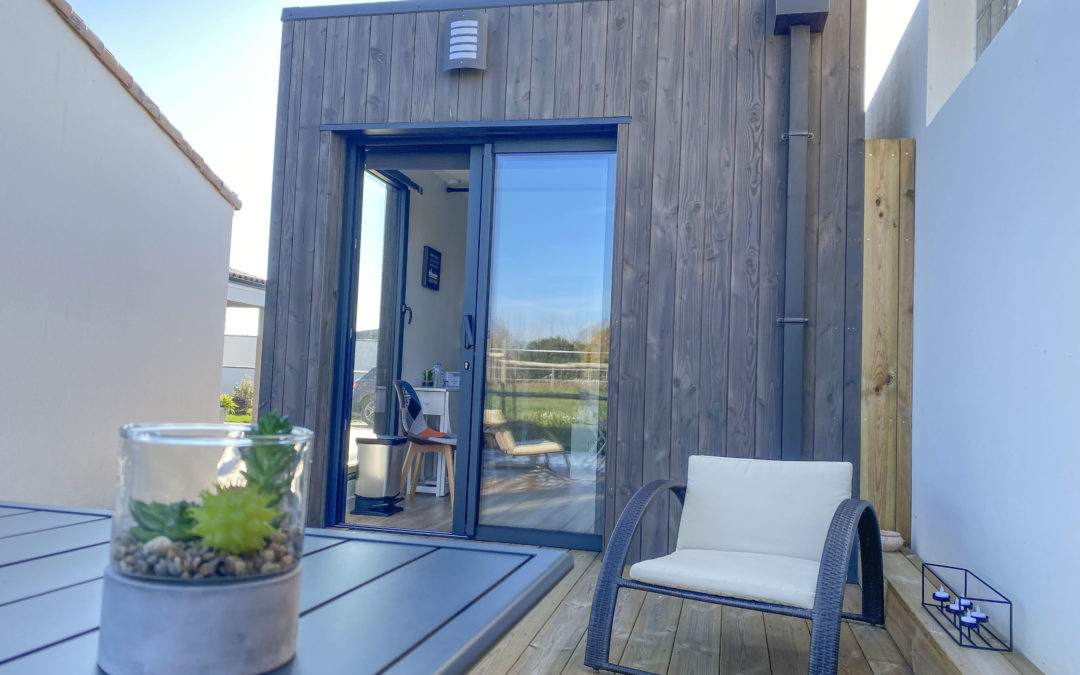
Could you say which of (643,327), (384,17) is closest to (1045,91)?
(643,327)

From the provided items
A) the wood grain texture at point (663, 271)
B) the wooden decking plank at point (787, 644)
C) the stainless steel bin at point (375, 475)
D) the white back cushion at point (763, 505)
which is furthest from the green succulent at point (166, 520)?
the stainless steel bin at point (375, 475)

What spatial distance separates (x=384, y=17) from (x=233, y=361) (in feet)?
31.6

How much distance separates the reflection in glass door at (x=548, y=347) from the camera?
413cm

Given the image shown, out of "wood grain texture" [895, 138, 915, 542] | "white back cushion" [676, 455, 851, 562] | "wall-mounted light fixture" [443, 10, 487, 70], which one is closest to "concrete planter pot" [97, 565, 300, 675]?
"white back cushion" [676, 455, 851, 562]

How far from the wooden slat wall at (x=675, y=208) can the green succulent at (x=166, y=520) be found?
10.6 feet

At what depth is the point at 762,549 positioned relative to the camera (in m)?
2.89

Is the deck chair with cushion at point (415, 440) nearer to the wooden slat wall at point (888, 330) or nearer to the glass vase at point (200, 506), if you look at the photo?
the wooden slat wall at point (888, 330)

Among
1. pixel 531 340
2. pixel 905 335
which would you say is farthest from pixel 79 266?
pixel 905 335

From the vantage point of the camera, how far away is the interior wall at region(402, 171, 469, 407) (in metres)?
6.40

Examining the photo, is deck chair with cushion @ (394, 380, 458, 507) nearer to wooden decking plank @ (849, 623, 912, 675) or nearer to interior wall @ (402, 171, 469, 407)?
interior wall @ (402, 171, 469, 407)

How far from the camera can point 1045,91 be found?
2.28m

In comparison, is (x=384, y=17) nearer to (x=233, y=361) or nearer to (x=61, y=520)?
(x=61, y=520)

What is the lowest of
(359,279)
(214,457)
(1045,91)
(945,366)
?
(214,457)

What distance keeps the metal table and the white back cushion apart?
66.3 inches
